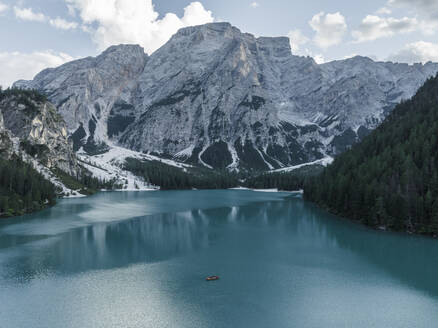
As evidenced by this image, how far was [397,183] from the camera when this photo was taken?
86.0 m

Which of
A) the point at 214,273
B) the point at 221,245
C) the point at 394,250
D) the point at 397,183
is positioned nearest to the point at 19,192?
the point at 221,245

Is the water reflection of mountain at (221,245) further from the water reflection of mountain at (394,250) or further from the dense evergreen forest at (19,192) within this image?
the dense evergreen forest at (19,192)

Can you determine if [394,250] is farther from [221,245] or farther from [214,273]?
[214,273]

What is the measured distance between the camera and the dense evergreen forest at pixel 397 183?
7938cm

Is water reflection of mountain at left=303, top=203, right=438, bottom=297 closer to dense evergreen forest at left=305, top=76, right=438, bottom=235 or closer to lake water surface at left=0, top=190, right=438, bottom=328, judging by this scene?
lake water surface at left=0, top=190, right=438, bottom=328

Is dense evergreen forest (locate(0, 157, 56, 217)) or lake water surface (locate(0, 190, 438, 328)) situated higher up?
dense evergreen forest (locate(0, 157, 56, 217))

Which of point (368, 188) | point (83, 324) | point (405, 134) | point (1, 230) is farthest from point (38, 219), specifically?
point (405, 134)

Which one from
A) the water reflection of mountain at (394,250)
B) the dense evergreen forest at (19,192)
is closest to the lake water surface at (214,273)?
the water reflection of mountain at (394,250)

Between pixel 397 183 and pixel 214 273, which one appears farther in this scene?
pixel 397 183

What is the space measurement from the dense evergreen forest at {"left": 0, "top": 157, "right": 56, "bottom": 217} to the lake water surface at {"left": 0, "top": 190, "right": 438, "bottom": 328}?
1818 cm

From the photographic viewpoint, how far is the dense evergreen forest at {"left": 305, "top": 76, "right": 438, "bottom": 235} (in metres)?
79.4

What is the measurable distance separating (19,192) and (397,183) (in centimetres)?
11873

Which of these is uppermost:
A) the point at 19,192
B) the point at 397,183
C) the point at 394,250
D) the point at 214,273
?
the point at 397,183

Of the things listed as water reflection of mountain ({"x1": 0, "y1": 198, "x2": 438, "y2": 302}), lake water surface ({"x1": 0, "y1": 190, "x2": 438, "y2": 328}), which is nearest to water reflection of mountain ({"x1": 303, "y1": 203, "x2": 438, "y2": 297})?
water reflection of mountain ({"x1": 0, "y1": 198, "x2": 438, "y2": 302})
